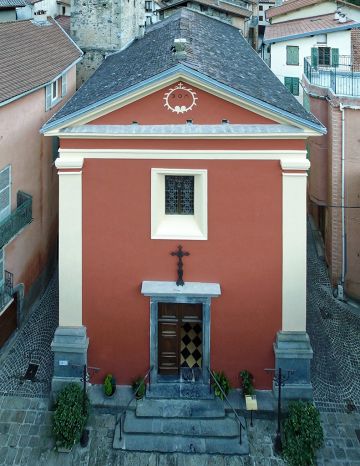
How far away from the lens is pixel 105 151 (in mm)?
13750

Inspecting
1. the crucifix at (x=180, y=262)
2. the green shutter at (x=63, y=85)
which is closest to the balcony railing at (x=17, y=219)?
the crucifix at (x=180, y=262)

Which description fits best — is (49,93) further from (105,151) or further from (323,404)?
(323,404)

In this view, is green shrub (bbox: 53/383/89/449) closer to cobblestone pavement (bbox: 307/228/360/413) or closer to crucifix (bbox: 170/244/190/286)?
crucifix (bbox: 170/244/190/286)

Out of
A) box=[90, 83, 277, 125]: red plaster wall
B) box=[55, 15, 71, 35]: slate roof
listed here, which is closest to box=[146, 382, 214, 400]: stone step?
box=[90, 83, 277, 125]: red plaster wall

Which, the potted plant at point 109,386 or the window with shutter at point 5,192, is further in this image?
the window with shutter at point 5,192

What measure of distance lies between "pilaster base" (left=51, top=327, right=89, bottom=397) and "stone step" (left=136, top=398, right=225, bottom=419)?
1953 millimetres

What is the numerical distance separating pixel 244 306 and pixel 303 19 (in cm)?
3155

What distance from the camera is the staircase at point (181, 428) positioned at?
12.9 metres

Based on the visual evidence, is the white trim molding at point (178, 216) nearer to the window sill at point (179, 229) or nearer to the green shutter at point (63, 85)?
the window sill at point (179, 229)

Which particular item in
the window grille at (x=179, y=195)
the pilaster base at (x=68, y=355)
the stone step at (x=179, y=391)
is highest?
the window grille at (x=179, y=195)

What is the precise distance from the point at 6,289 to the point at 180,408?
670cm

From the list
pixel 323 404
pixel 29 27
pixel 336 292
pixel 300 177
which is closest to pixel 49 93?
pixel 29 27

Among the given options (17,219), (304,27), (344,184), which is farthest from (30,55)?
A: (304,27)

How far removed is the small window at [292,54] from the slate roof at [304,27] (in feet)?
2.39
